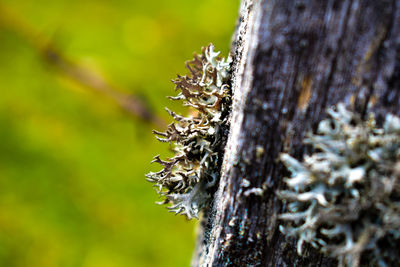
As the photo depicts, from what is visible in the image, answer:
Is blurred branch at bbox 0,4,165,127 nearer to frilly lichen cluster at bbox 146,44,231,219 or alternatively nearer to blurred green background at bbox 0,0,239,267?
blurred green background at bbox 0,0,239,267

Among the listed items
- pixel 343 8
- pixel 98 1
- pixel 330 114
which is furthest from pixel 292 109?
pixel 98 1

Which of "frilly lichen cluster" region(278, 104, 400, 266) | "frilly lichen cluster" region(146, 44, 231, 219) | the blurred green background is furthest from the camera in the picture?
the blurred green background

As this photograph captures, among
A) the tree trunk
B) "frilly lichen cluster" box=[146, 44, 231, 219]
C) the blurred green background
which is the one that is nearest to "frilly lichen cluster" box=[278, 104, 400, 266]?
the tree trunk

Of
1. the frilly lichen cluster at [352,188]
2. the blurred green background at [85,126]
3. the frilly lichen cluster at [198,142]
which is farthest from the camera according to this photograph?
the blurred green background at [85,126]

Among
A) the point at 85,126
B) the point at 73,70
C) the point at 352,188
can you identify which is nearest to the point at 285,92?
the point at 352,188

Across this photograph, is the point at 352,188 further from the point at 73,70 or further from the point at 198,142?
the point at 73,70

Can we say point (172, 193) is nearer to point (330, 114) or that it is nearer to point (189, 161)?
point (189, 161)

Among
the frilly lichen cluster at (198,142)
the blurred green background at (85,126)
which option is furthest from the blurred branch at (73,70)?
the frilly lichen cluster at (198,142)

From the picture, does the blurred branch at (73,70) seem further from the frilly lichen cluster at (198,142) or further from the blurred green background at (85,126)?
the frilly lichen cluster at (198,142)
